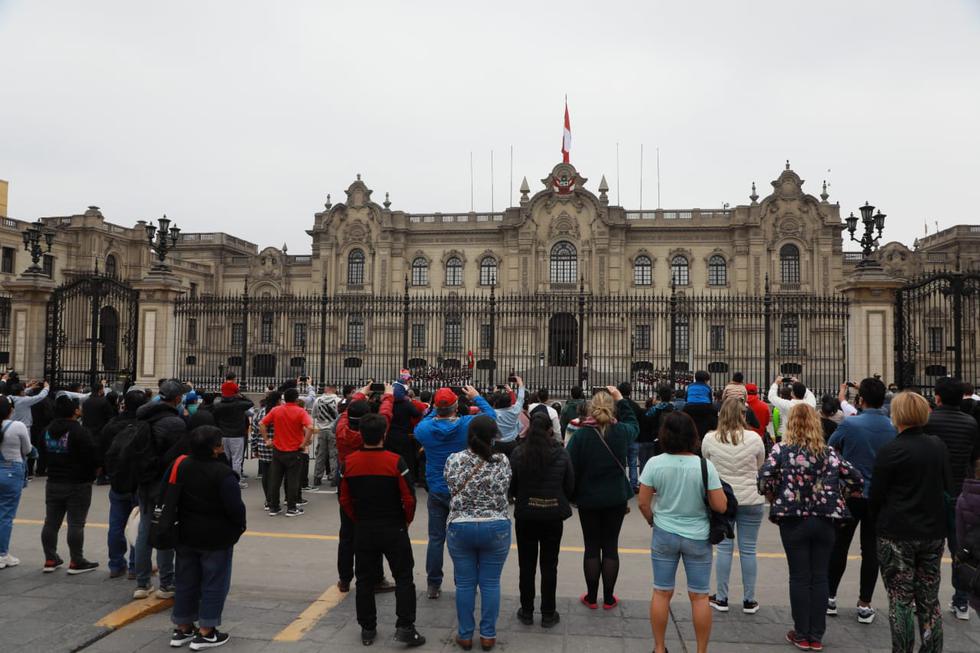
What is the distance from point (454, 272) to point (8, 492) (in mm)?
37726

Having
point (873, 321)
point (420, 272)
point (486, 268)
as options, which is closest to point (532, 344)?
point (486, 268)

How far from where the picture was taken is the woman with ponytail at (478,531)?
4.79m

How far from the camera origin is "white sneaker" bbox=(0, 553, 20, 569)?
6.53 meters

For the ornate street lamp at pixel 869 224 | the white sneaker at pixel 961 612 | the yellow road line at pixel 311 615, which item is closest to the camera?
the yellow road line at pixel 311 615

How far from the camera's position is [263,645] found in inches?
193

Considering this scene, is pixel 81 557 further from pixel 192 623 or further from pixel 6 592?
pixel 192 623

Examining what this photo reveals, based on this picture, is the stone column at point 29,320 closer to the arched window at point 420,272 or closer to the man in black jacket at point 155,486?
the man in black jacket at point 155,486

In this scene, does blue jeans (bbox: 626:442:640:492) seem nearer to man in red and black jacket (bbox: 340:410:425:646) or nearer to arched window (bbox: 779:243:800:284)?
man in red and black jacket (bbox: 340:410:425:646)

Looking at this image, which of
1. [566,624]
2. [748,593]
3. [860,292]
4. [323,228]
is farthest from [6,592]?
[323,228]

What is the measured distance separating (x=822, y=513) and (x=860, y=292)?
11897 millimetres

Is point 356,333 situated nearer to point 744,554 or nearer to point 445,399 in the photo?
point 445,399

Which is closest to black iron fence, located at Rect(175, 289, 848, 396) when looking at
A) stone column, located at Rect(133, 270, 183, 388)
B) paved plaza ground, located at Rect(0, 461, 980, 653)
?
stone column, located at Rect(133, 270, 183, 388)

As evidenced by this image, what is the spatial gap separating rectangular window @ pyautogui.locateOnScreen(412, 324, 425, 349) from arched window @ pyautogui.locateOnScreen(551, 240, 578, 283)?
9097mm

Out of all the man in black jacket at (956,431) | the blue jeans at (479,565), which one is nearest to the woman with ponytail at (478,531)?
the blue jeans at (479,565)
